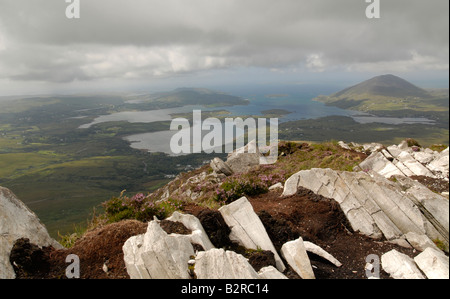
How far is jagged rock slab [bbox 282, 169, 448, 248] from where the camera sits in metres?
8.36

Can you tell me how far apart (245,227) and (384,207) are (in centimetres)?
564

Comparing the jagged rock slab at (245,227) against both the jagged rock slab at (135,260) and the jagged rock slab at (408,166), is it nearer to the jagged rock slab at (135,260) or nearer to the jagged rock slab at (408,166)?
the jagged rock slab at (135,260)

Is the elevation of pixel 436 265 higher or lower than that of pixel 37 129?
lower

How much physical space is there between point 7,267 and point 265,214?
24.7ft

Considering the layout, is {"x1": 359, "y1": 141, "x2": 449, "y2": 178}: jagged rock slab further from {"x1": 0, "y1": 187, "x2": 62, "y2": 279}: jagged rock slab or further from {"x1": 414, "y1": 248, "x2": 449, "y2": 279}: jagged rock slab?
{"x1": 0, "y1": 187, "x2": 62, "y2": 279}: jagged rock slab

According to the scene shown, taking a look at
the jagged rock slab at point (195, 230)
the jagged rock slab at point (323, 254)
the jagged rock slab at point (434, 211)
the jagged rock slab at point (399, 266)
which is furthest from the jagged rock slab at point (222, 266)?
the jagged rock slab at point (434, 211)

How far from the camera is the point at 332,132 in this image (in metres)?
118

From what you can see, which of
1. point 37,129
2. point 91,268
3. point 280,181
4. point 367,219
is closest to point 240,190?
point 280,181

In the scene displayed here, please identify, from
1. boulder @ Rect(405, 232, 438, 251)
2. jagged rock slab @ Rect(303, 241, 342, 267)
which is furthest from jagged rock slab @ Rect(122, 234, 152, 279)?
boulder @ Rect(405, 232, 438, 251)

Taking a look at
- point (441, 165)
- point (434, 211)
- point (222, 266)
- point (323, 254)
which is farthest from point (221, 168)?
point (222, 266)

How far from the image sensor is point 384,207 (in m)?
9.56

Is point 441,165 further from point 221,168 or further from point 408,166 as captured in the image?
point 221,168

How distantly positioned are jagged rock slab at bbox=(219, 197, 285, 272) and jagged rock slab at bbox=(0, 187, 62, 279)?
220 inches
